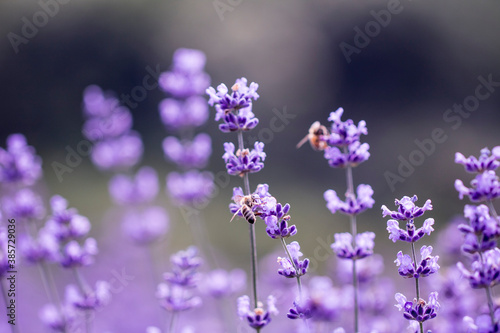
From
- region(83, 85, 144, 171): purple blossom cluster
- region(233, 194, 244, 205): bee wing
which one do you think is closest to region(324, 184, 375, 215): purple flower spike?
region(233, 194, 244, 205): bee wing

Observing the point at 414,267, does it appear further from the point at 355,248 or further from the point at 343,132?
the point at 343,132

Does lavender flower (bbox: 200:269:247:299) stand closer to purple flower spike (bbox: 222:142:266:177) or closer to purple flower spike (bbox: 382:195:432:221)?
purple flower spike (bbox: 222:142:266:177)

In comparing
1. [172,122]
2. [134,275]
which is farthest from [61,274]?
[172,122]

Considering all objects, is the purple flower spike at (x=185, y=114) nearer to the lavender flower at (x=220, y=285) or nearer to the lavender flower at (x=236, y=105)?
the lavender flower at (x=220, y=285)

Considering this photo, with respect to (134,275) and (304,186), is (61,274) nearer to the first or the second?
(134,275)

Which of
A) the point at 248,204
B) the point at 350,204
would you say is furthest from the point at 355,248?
the point at 248,204

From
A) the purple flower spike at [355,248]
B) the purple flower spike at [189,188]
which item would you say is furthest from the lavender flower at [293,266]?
the purple flower spike at [189,188]
